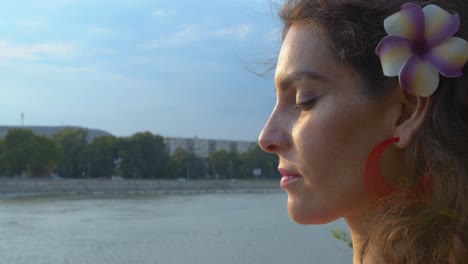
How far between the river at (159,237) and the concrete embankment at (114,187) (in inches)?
318

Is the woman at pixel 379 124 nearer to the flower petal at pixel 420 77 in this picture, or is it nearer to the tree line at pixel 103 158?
the flower petal at pixel 420 77

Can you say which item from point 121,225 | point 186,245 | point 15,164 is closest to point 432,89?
point 186,245

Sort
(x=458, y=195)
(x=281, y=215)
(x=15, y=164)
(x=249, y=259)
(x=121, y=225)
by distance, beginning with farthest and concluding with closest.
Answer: (x=15, y=164), (x=281, y=215), (x=121, y=225), (x=249, y=259), (x=458, y=195)

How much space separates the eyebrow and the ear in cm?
9

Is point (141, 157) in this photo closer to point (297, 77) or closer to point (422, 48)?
point (297, 77)

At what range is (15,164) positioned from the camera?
38.8 m

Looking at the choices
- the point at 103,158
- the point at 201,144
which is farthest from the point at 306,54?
the point at 201,144

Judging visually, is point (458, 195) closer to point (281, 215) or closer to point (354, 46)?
point (354, 46)

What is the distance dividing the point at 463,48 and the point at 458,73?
24 mm

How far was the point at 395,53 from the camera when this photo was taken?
558 millimetres

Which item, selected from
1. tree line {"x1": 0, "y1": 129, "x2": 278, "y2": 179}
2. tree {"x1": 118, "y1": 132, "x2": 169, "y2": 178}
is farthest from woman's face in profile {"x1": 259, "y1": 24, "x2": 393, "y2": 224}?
tree {"x1": 118, "y1": 132, "x2": 169, "y2": 178}

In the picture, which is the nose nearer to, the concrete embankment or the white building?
the concrete embankment

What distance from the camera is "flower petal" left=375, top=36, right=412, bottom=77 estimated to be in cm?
56

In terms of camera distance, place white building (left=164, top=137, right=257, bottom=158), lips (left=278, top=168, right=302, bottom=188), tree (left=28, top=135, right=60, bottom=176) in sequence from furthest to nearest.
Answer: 1. white building (left=164, top=137, right=257, bottom=158)
2. tree (left=28, top=135, right=60, bottom=176)
3. lips (left=278, top=168, right=302, bottom=188)
